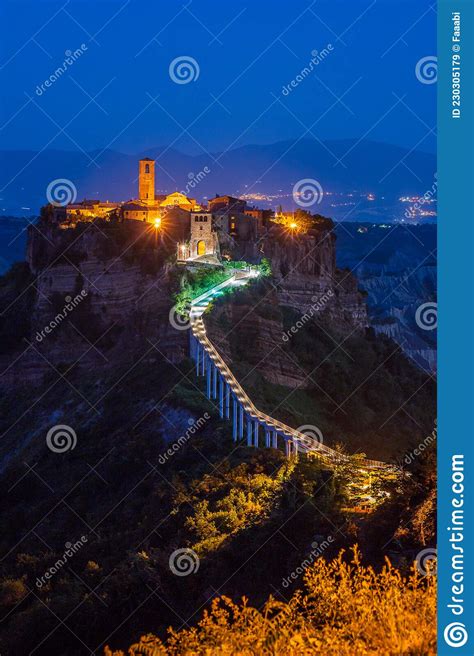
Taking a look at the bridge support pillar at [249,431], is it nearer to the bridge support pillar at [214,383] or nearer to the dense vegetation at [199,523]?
the dense vegetation at [199,523]

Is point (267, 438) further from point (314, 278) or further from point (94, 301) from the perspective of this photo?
point (314, 278)

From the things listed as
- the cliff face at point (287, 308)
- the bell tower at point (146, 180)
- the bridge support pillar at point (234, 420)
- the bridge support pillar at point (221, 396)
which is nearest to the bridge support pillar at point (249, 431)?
the bridge support pillar at point (234, 420)

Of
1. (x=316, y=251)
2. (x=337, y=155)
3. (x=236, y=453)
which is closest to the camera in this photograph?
(x=236, y=453)

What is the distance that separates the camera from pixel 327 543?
25859 mm

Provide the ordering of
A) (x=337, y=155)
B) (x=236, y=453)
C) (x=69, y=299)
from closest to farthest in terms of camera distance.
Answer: (x=236, y=453), (x=69, y=299), (x=337, y=155)

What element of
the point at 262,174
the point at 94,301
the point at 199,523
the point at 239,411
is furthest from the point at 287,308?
the point at 262,174

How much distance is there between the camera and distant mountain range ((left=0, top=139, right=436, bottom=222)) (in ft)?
320

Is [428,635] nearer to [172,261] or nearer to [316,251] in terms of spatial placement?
[172,261]

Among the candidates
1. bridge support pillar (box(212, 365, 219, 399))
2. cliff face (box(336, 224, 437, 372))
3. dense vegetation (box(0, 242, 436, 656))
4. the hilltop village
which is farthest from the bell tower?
cliff face (box(336, 224, 437, 372))

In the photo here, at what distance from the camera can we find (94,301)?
160 ft

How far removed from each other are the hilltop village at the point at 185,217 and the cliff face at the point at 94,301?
1127mm
